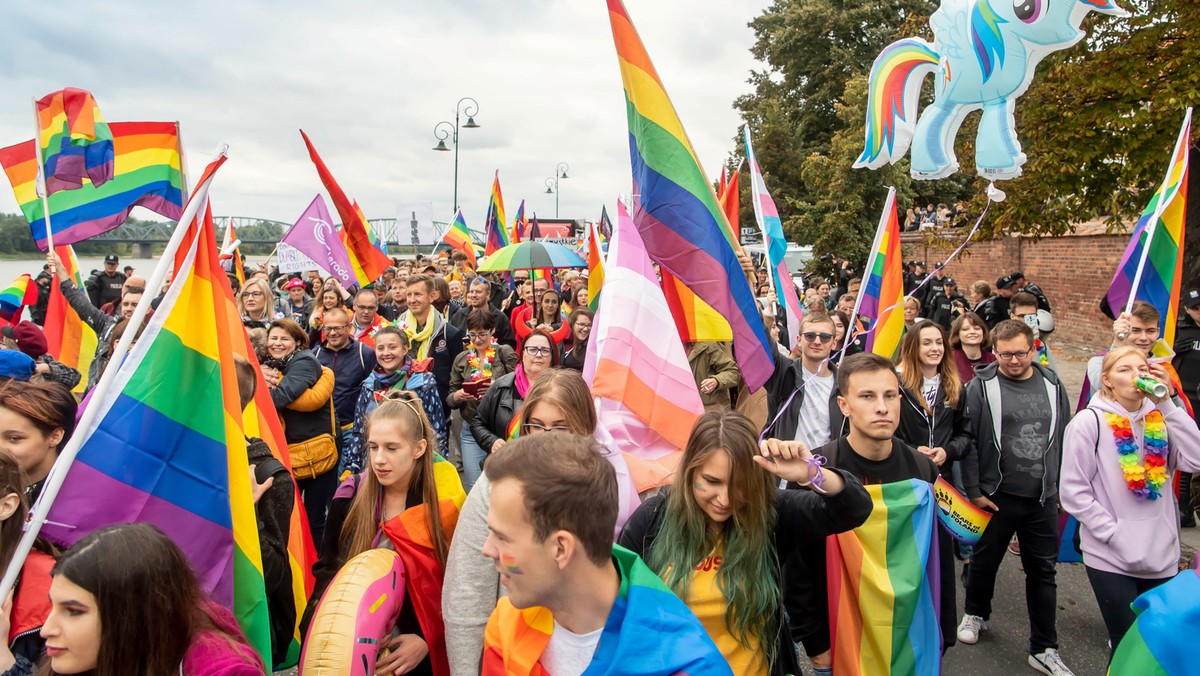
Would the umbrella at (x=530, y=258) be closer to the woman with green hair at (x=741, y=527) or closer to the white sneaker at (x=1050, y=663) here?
the white sneaker at (x=1050, y=663)

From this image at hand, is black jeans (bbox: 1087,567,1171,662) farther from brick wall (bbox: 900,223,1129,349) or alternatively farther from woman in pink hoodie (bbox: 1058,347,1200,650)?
Result: brick wall (bbox: 900,223,1129,349)

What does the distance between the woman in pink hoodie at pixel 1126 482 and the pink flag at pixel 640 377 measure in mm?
1713

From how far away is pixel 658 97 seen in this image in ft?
13.2

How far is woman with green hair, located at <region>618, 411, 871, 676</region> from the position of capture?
225cm

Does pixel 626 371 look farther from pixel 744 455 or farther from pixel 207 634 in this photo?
pixel 207 634

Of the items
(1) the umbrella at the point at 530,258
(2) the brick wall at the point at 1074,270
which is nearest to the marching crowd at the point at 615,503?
(1) the umbrella at the point at 530,258

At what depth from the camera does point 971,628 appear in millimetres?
4113

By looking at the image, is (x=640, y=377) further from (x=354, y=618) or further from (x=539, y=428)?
(x=354, y=618)

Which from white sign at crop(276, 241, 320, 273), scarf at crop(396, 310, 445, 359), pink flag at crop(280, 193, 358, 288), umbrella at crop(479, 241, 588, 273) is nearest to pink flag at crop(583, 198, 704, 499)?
scarf at crop(396, 310, 445, 359)

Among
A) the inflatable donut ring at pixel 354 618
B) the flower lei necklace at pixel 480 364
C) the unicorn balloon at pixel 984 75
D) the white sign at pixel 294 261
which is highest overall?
the unicorn balloon at pixel 984 75

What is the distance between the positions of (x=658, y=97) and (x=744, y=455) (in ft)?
7.71

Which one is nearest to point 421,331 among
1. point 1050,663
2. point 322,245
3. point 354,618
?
point 322,245

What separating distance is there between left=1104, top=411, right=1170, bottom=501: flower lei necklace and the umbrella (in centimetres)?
511

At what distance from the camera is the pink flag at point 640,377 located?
3.23 metres
